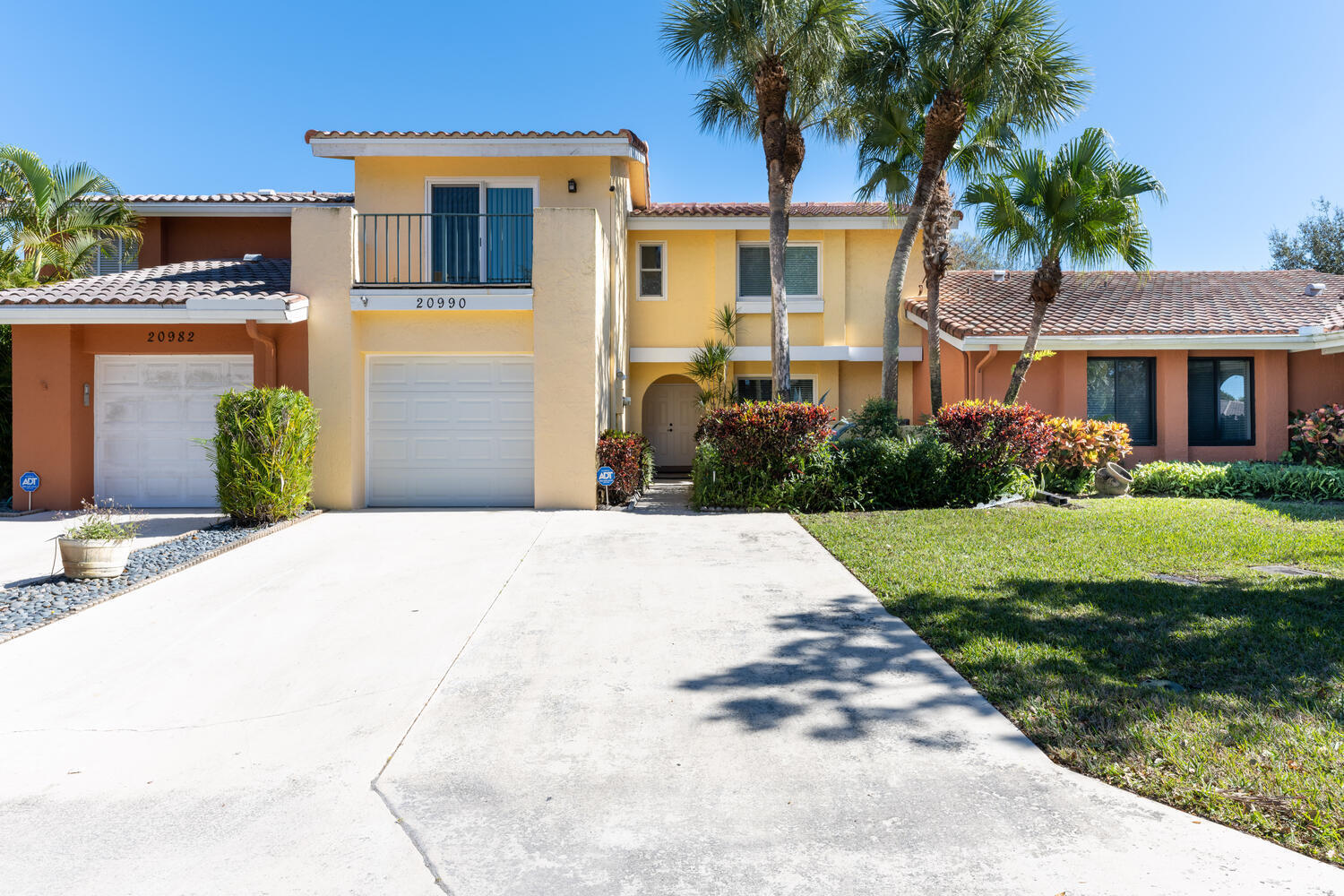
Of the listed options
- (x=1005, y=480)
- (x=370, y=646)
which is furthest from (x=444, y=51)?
(x=370, y=646)

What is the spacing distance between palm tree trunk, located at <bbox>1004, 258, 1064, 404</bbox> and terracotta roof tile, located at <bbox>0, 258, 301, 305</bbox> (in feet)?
38.2

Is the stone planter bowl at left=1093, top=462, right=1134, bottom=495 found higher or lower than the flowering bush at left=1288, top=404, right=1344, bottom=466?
lower

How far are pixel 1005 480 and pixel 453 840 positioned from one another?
10971 mm

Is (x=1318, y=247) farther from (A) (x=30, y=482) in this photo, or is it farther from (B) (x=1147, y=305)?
(A) (x=30, y=482)

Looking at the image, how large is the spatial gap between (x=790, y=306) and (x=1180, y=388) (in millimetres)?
7600

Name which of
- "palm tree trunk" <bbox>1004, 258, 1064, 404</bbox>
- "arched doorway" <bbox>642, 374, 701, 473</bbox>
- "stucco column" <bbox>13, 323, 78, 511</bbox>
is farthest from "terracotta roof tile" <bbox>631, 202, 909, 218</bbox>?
"stucco column" <bbox>13, 323, 78, 511</bbox>

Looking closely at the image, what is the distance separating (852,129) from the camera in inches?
574

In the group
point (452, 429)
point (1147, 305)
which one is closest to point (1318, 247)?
point (1147, 305)

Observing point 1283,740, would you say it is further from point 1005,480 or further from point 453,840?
point 1005,480

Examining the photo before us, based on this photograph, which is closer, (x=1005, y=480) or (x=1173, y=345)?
(x=1005, y=480)

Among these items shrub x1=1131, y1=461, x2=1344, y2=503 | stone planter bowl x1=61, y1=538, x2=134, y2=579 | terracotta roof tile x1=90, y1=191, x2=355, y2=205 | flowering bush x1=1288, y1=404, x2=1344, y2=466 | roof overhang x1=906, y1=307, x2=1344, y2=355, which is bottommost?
stone planter bowl x1=61, y1=538, x2=134, y2=579

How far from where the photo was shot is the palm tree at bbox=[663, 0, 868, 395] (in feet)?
38.9

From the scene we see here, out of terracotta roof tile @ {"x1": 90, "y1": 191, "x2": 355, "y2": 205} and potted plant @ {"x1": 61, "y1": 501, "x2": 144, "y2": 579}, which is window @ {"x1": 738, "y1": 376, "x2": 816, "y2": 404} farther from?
potted plant @ {"x1": 61, "y1": 501, "x2": 144, "y2": 579}

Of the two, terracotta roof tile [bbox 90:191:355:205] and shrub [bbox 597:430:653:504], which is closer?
shrub [bbox 597:430:653:504]
